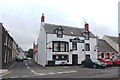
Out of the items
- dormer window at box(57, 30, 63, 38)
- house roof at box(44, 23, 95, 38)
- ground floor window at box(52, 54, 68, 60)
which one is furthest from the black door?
dormer window at box(57, 30, 63, 38)

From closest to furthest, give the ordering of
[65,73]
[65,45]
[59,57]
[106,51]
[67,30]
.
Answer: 1. [65,73]
2. [59,57]
3. [65,45]
4. [67,30]
5. [106,51]

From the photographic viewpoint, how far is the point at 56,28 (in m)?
40.6

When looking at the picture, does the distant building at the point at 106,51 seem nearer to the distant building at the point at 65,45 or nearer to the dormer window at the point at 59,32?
the distant building at the point at 65,45

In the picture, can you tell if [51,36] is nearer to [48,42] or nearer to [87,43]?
[48,42]

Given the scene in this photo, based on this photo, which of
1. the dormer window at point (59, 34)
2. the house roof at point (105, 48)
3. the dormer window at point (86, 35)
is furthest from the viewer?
the house roof at point (105, 48)

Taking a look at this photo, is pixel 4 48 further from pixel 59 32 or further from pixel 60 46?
pixel 59 32

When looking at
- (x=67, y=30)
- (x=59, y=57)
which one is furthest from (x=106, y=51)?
(x=59, y=57)

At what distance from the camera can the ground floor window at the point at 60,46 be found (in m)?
39.1

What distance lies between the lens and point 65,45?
4031 centimetres

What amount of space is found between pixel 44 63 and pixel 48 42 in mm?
3970

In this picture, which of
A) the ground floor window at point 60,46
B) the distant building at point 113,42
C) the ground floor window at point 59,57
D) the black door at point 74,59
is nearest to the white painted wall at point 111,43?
the distant building at point 113,42

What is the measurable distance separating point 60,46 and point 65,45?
121cm

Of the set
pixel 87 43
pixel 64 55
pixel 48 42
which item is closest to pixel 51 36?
pixel 48 42

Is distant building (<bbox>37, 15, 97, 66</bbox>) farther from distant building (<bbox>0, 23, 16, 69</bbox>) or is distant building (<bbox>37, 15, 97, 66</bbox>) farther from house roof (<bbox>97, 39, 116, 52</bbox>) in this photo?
distant building (<bbox>0, 23, 16, 69</bbox>)
